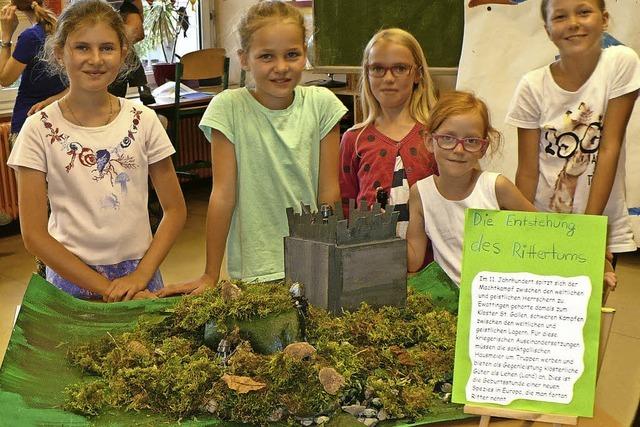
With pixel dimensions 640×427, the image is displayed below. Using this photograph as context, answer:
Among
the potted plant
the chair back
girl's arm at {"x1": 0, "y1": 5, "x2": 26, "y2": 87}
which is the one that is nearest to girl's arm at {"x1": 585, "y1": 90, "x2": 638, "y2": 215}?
girl's arm at {"x1": 0, "y1": 5, "x2": 26, "y2": 87}

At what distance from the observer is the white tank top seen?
192 cm

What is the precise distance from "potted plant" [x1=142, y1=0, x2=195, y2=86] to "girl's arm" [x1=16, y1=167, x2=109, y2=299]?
14.6 ft

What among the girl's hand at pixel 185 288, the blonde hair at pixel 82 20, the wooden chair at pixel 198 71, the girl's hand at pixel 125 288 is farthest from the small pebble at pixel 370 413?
the wooden chair at pixel 198 71

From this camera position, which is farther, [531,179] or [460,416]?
[531,179]

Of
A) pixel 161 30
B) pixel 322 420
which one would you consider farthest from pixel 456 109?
pixel 161 30

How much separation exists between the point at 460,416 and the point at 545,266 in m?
0.29

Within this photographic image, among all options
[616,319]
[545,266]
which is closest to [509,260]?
[545,266]

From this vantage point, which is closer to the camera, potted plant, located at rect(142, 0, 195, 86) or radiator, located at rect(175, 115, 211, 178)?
potted plant, located at rect(142, 0, 195, 86)

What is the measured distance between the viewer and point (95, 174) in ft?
6.40

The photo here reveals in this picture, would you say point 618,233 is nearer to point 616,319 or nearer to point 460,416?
point 460,416

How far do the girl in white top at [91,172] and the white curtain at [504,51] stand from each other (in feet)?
8.17

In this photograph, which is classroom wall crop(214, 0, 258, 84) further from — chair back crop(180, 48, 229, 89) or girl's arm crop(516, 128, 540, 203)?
girl's arm crop(516, 128, 540, 203)

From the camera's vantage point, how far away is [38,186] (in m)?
1.90

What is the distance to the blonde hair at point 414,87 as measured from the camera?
2.25m
